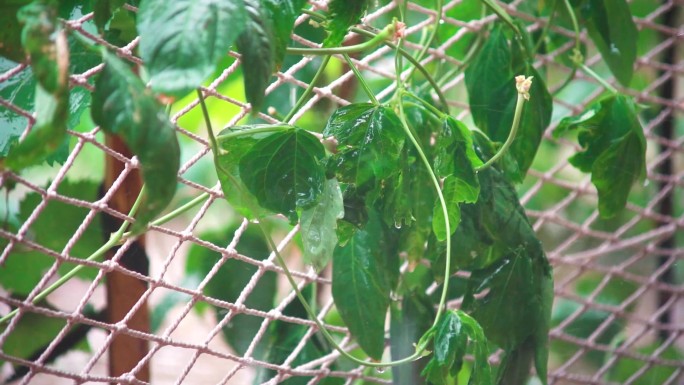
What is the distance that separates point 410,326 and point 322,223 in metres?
0.23

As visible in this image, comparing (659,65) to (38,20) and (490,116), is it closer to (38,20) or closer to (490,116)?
(490,116)

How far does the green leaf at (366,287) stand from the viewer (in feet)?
2.10

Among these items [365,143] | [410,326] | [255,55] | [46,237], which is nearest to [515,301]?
[410,326]

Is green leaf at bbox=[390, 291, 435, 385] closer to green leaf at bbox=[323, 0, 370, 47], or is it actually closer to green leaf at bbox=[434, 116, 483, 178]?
green leaf at bbox=[434, 116, 483, 178]

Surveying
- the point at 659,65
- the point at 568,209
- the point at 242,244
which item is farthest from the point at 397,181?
the point at 568,209

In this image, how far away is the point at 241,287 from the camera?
756 millimetres

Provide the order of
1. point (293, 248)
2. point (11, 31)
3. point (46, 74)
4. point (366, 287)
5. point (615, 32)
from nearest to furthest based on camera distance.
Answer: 1. point (46, 74)
2. point (11, 31)
3. point (366, 287)
4. point (615, 32)
5. point (293, 248)

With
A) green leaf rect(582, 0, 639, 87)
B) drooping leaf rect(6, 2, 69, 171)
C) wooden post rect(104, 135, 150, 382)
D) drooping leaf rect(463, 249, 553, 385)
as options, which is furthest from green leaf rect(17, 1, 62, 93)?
green leaf rect(582, 0, 639, 87)

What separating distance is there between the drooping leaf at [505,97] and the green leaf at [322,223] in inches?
9.1

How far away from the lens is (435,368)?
20.6 inches

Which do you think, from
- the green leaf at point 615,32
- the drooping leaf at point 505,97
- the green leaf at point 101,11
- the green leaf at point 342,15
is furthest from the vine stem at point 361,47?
the green leaf at point 615,32

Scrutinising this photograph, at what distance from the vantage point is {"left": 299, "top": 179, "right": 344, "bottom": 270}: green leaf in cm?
53

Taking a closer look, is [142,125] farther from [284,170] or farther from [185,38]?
[284,170]

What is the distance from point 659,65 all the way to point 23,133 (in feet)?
2.54
